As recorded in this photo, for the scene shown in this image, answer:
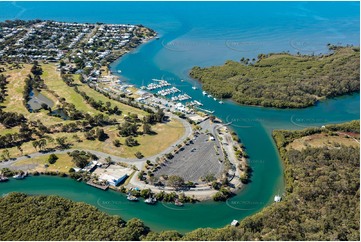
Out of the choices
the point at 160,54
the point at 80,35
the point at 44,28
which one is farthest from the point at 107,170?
the point at 44,28

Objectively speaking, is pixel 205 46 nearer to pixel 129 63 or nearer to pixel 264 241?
pixel 129 63

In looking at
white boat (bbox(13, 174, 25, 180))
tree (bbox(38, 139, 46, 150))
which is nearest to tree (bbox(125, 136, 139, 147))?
tree (bbox(38, 139, 46, 150))

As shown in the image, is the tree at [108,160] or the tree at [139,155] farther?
the tree at [139,155]

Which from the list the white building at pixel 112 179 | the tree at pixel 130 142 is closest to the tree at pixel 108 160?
the white building at pixel 112 179

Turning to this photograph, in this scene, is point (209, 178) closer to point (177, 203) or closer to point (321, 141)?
point (177, 203)

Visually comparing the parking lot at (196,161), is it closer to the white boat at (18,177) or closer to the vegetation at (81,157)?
the vegetation at (81,157)

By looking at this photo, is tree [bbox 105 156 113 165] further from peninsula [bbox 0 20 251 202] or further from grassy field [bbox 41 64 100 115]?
grassy field [bbox 41 64 100 115]

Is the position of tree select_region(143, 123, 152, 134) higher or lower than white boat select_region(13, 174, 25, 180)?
higher
